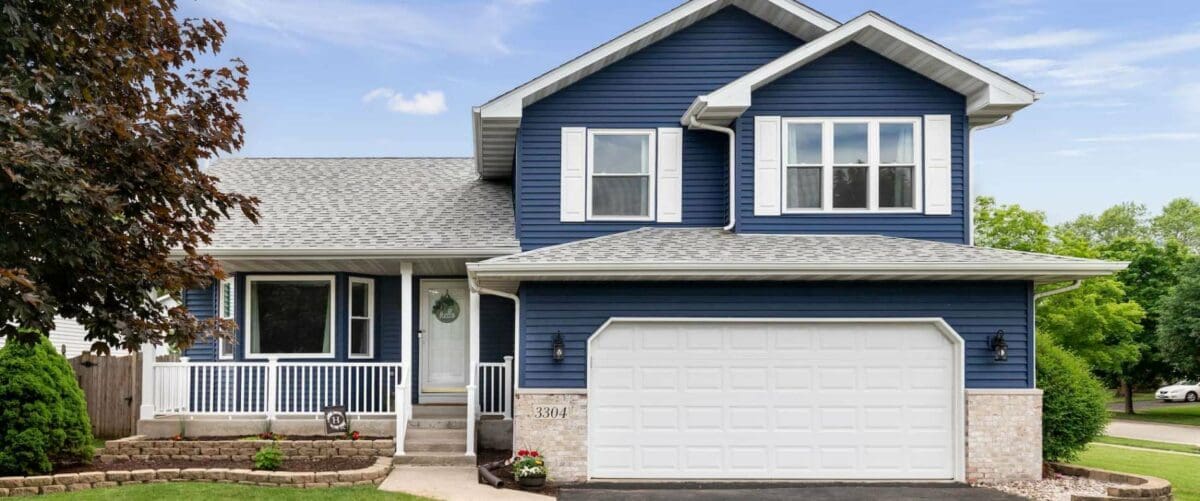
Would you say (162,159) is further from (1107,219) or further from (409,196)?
(1107,219)

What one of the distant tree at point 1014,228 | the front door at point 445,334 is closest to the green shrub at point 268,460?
the front door at point 445,334

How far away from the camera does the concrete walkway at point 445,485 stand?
10359mm

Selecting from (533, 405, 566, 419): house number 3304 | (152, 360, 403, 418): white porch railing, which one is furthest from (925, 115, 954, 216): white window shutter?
(152, 360, 403, 418): white porch railing

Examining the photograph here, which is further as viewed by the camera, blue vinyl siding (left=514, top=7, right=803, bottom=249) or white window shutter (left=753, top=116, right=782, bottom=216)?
blue vinyl siding (left=514, top=7, right=803, bottom=249)

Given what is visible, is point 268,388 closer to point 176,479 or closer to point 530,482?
point 176,479

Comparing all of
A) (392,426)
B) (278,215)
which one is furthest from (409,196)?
(392,426)

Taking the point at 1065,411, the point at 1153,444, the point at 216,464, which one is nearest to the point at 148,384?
the point at 216,464

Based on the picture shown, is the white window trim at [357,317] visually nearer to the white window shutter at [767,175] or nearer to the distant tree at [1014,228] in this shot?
the white window shutter at [767,175]

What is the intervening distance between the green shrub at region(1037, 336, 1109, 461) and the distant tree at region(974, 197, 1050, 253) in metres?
20.1

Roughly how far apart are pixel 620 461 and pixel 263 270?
622 cm

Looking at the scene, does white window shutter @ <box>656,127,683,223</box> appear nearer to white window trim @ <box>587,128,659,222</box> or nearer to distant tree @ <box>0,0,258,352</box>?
white window trim @ <box>587,128,659,222</box>

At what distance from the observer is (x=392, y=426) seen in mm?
13039

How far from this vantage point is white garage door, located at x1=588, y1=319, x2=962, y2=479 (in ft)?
37.7

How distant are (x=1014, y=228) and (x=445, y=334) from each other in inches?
915
